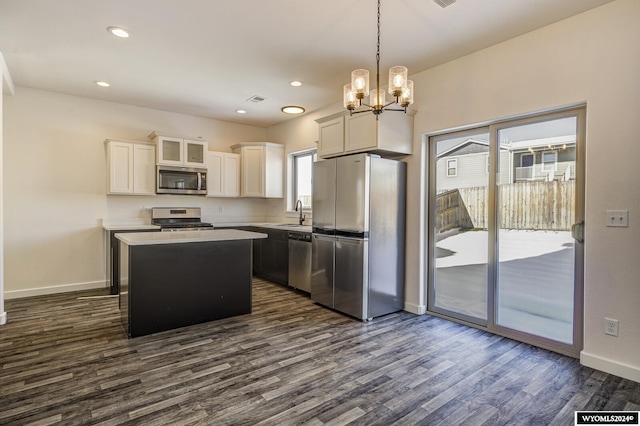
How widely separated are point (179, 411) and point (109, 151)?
13.3ft

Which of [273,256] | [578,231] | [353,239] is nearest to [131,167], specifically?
[273,256]

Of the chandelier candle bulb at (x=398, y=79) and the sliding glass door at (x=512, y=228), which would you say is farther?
the sliding glass door at (x=512, y=228)

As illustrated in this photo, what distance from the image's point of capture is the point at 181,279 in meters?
3.33

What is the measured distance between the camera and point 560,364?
2.65m

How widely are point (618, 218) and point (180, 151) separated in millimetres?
5214

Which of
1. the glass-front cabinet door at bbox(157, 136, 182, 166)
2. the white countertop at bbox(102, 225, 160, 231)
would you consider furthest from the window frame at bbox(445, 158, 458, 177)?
the white countertop at bbox(102, 225, 160, 231)

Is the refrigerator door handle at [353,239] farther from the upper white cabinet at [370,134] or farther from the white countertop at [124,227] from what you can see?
the white countertop at [124,227]

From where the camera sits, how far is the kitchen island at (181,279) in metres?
3.11

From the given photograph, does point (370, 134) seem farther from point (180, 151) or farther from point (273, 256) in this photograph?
point (180, 151)

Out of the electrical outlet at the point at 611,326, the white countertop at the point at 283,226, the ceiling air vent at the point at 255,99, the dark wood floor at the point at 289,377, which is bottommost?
the dark wood floor at the point at 289,377

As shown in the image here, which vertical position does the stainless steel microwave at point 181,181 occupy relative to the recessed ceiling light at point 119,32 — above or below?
below

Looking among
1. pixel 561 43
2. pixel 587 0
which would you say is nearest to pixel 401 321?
pixel 561 43

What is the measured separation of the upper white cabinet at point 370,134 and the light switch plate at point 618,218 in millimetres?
1898

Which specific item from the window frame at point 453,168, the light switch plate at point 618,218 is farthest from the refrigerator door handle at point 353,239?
the light switch plate at point 618,218
